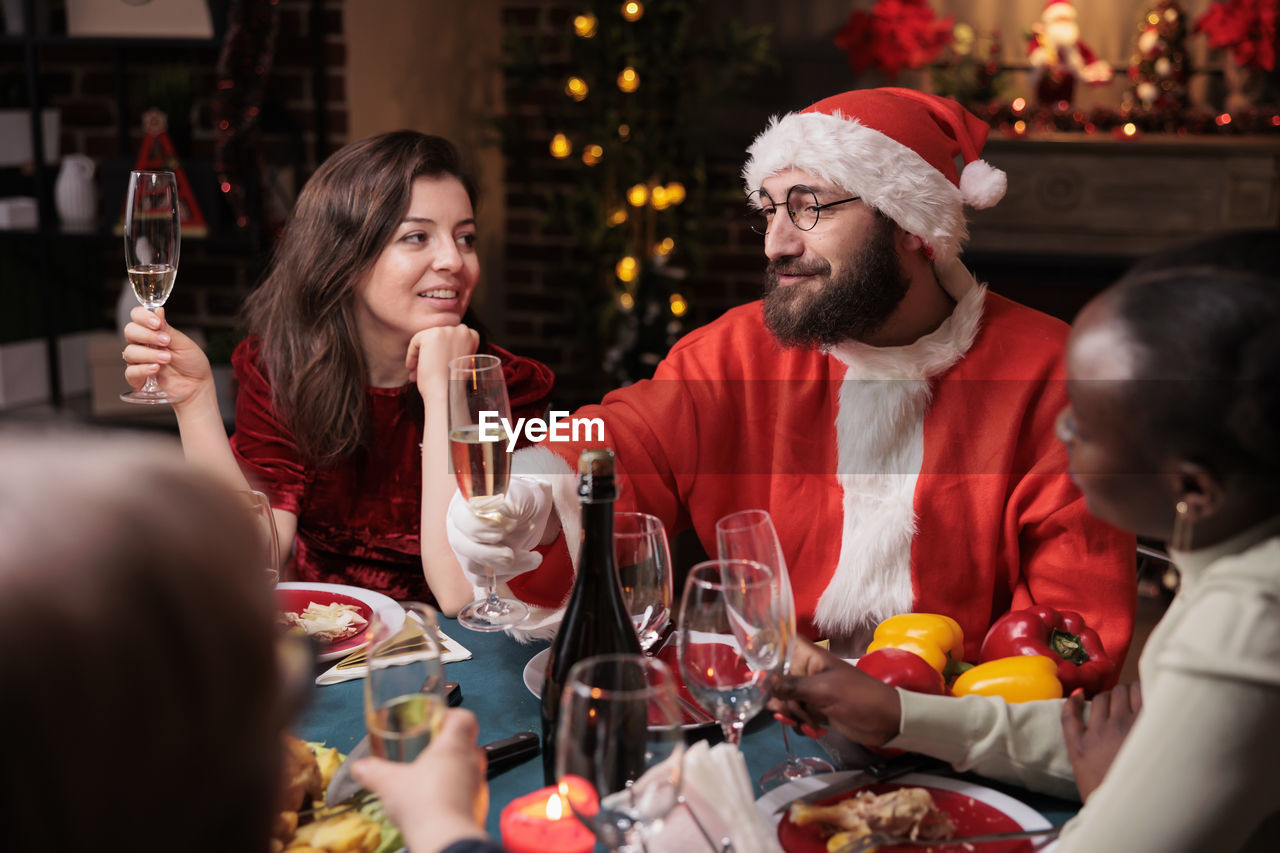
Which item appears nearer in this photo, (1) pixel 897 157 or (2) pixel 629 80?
(1) pixel 897 157

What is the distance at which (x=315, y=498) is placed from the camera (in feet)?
6.38

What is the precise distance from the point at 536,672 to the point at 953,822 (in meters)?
0.48

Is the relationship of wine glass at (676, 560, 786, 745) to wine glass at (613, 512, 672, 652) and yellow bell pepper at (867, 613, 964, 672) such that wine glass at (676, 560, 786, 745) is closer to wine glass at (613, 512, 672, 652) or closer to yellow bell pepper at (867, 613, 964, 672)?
wine glass at (613, 512, 672, 652)

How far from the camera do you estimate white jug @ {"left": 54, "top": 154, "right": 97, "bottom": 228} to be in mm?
3287

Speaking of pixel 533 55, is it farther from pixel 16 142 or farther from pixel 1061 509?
pixel 1061 509

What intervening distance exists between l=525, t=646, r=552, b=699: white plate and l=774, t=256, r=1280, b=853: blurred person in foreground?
1.89ft

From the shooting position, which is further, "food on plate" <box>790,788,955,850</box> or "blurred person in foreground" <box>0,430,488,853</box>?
"food on plate" <box>790,788,955,850</box>

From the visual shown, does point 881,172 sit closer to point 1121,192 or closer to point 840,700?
point 840,700

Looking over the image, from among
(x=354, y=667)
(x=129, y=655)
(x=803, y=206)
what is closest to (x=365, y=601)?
(x=354, y=667)

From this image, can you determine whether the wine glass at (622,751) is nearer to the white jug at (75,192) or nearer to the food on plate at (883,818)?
the food on plate at (883,818)

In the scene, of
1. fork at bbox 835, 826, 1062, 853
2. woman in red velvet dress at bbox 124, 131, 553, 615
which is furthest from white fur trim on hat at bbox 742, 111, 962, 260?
fork at bbox 835, 826, 1062, 853

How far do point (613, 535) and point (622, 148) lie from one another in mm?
2805

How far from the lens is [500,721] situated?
3.87ft

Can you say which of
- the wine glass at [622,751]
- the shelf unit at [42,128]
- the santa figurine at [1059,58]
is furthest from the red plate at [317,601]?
the santa figurine at [1059,58]
